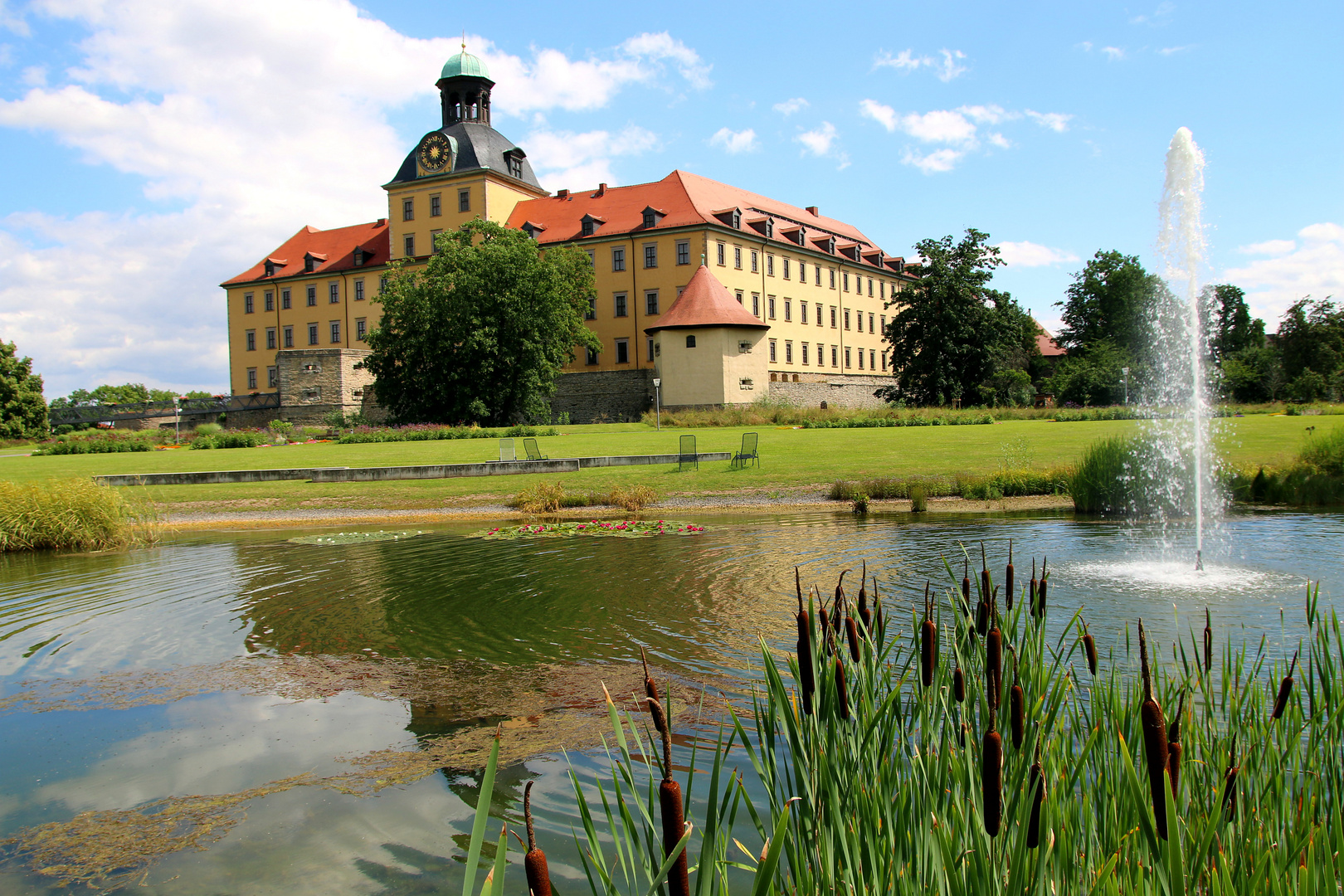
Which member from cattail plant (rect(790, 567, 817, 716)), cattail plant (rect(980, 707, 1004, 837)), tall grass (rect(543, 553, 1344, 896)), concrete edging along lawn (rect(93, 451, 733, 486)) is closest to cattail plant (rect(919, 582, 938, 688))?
tall grass (rect(543, 553, 1344, 896))

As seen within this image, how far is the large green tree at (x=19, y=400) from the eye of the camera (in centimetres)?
6241

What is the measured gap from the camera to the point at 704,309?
5634cm

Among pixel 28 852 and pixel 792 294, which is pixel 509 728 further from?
pixel 792 294

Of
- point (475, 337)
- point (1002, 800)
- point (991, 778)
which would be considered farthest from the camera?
point (475, 337)

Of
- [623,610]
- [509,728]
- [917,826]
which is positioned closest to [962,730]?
[917,826]

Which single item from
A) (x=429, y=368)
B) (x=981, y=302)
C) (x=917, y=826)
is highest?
(x=981, y=302)

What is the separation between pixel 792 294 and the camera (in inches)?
2884

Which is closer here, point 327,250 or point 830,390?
point 830,390

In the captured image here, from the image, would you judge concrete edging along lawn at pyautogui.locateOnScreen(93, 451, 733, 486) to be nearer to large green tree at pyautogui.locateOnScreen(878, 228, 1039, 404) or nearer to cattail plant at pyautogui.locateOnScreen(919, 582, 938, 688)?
cattail plant at pyautogui.locateOnScreen(919, 582, 938, 688)

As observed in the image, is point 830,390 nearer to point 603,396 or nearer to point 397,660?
point 603,396

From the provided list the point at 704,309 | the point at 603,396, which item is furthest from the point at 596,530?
the point at 603,396

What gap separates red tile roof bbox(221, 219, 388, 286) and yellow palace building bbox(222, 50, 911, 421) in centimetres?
18

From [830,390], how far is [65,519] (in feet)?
182

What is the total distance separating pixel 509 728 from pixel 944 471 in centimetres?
1858
